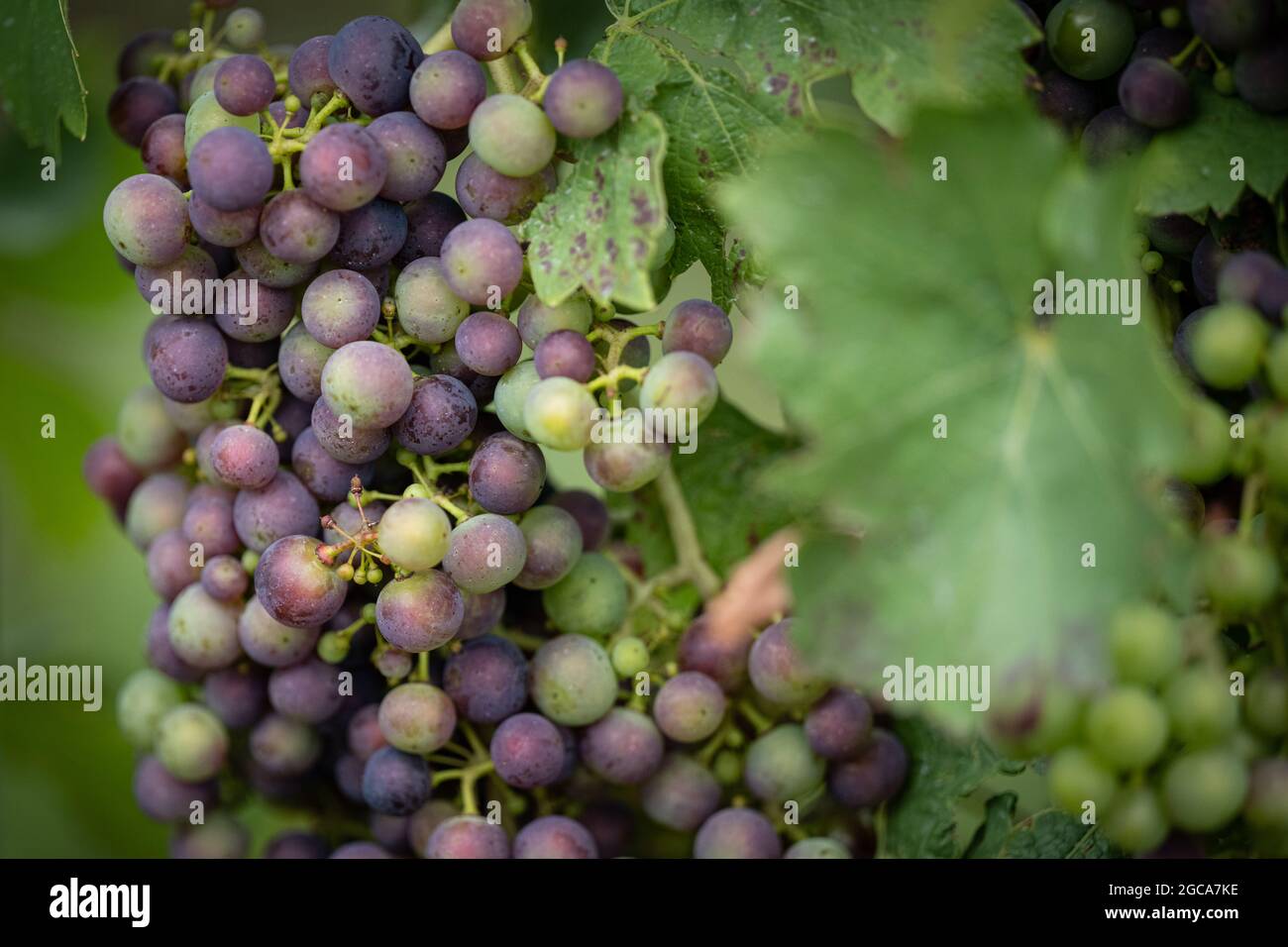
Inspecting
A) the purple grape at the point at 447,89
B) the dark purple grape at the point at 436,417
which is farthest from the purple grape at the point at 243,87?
the dark purple grape at the point at 436,417

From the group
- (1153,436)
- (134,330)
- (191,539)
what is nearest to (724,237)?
(1153,436)

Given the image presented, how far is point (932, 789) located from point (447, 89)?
607mm

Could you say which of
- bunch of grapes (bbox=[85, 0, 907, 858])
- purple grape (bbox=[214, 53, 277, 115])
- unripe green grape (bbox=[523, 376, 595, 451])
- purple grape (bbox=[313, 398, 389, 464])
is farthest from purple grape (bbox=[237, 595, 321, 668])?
purple grape (bbox=[214, 53, 277, 115])

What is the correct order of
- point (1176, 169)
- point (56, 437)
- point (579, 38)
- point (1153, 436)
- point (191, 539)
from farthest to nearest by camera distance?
1. point (56, 437)
2. point (579, 38)
3. point (191, 539)
4. point (1176, 169)
5. point (1153, 436)

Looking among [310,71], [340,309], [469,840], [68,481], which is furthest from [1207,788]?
[68,481]

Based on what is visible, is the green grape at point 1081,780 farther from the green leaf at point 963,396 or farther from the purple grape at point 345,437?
the purple grape at point 345,437

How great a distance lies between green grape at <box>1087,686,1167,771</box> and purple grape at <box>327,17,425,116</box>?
1.90ft

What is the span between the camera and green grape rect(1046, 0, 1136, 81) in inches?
30.7

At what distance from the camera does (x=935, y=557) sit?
2.01 ft

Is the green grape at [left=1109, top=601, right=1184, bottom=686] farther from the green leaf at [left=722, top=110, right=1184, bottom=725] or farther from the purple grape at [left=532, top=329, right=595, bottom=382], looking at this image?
the purple grape at [left=532, top=329, right=595, bottom=382]

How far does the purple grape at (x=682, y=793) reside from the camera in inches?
35.3

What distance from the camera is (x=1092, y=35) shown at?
0.78 meters
